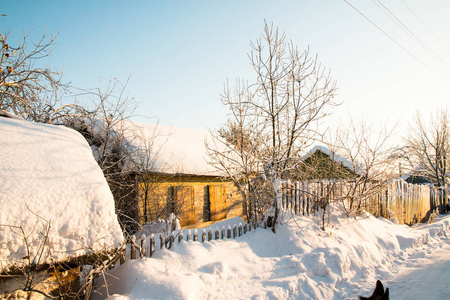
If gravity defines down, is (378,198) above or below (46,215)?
below

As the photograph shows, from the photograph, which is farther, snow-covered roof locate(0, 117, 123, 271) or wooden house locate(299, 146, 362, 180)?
wooden house locate(299, 146, 362, 180)

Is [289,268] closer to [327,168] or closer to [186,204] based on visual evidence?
[327,168]

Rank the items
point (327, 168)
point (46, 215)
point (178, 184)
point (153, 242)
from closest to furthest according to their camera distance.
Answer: point (46, 215), point (153, 242), point (327, 168), point (178, 184)

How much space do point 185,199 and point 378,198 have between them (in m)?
8.38

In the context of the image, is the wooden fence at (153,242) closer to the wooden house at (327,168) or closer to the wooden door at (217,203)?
the wooden house at (327,168)

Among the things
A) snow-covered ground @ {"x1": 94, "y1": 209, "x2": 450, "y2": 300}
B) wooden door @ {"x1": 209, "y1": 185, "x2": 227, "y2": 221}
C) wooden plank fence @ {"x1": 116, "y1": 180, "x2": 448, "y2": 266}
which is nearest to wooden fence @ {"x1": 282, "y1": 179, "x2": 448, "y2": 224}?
wooden plank fence @ {"x1": 116, "y1": 180, "x2": 448, "y2": 266}

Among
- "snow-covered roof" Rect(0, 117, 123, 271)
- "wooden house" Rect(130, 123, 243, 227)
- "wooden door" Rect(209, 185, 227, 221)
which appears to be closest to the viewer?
"snow-covered roof" Rect(0, 117, 123, 271)

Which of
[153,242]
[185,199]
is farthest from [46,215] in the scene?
[185,199]

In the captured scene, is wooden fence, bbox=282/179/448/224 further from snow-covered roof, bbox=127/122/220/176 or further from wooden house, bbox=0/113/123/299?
wooden house, bbox=0/113/123/299

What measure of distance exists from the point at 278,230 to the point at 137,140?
6.51m

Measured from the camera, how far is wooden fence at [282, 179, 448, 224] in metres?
7.94

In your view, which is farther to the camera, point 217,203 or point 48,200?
point 217,203

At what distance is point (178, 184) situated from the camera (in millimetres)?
11250

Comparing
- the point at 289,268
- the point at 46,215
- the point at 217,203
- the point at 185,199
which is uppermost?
the point at 46,215
